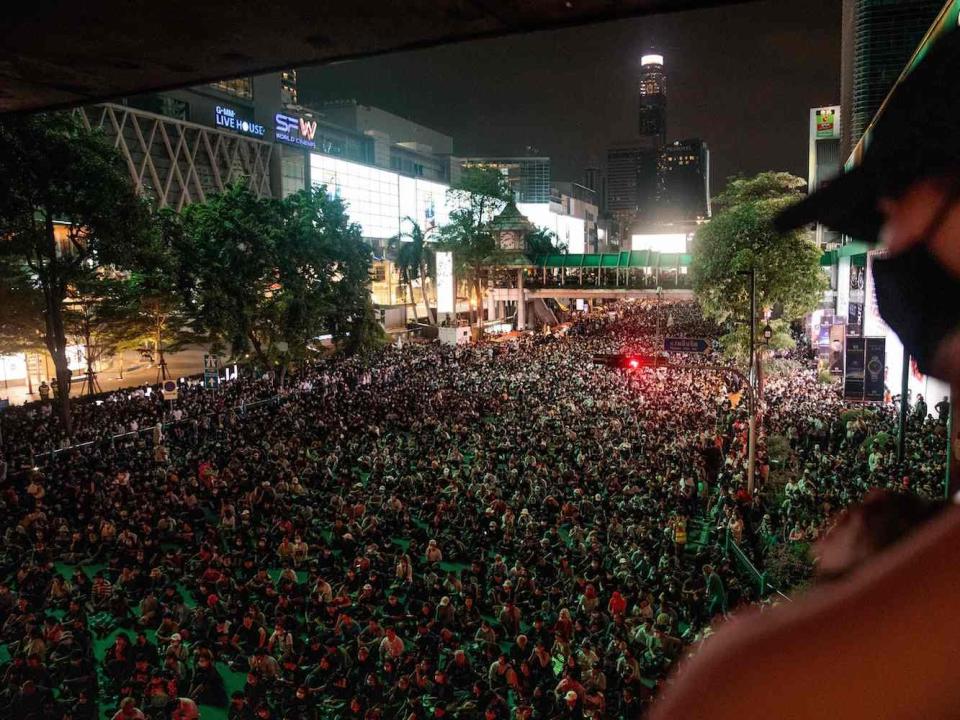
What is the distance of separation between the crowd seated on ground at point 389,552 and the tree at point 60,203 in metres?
4.78

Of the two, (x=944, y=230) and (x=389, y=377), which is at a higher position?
(x=944, y=230)

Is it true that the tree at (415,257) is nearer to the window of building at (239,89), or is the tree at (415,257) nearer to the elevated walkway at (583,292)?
the elevated walkway at (583,292)

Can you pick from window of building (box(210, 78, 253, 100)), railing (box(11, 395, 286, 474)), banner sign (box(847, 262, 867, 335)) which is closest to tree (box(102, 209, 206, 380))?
railing (box(11, 395, 286, 474))

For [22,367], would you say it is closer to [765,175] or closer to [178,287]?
[178,287]

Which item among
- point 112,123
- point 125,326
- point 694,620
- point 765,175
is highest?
point 112,123

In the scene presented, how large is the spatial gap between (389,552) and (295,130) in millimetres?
62327

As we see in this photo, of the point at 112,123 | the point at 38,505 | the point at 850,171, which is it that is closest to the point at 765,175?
the point at 38,505

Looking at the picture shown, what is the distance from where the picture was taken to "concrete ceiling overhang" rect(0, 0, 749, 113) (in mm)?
3629

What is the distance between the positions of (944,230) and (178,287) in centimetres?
2981

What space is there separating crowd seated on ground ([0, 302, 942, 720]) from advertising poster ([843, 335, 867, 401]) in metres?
1.13

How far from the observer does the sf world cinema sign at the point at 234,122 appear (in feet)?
200

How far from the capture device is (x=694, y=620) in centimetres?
1016

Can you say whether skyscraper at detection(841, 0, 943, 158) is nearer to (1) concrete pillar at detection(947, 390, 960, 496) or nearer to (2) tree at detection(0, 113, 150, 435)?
(2) tree at detection(0, 113, 150, 435)

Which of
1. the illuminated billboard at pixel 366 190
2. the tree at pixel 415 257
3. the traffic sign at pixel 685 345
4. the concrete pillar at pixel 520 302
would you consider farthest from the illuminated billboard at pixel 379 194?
the traffic sign at pixel 685 345
